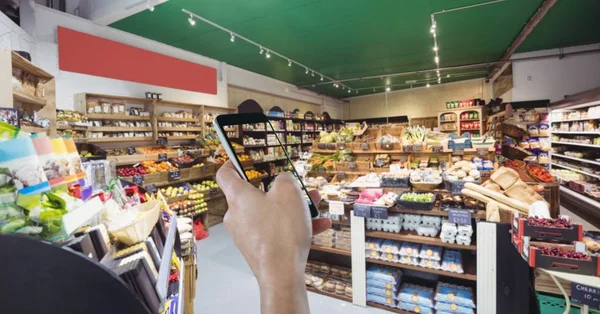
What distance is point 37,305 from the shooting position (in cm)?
49

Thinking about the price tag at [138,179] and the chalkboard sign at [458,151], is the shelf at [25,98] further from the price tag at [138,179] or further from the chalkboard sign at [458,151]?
the chalkboard sign at [458,151]

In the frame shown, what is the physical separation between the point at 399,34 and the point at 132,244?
5.95 m

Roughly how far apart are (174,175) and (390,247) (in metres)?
3.85

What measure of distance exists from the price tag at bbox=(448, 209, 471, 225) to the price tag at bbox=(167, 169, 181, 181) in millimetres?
4312

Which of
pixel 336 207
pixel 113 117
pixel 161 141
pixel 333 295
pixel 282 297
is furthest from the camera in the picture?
pixel 161 141

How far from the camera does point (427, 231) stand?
8.75 ft

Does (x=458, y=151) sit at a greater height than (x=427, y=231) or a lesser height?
greater

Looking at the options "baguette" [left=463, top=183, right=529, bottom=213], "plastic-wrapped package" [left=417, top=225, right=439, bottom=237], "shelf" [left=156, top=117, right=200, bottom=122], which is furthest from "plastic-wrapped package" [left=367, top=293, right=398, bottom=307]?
"shelf" [left=156, top=117, right=200, bottom=122]

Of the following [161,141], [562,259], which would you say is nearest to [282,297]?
[562,259]

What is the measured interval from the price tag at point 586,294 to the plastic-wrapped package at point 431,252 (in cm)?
102

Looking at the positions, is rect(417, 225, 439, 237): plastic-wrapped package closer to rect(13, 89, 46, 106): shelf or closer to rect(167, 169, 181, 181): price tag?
rect(13, 89, 46, 106): shelf

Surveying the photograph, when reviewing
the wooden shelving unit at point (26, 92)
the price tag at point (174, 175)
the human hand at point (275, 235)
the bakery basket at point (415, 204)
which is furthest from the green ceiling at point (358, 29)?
the human hand at point (275, 235)

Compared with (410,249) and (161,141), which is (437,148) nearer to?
(410,249)

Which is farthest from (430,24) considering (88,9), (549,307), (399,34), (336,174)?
(88,9)
